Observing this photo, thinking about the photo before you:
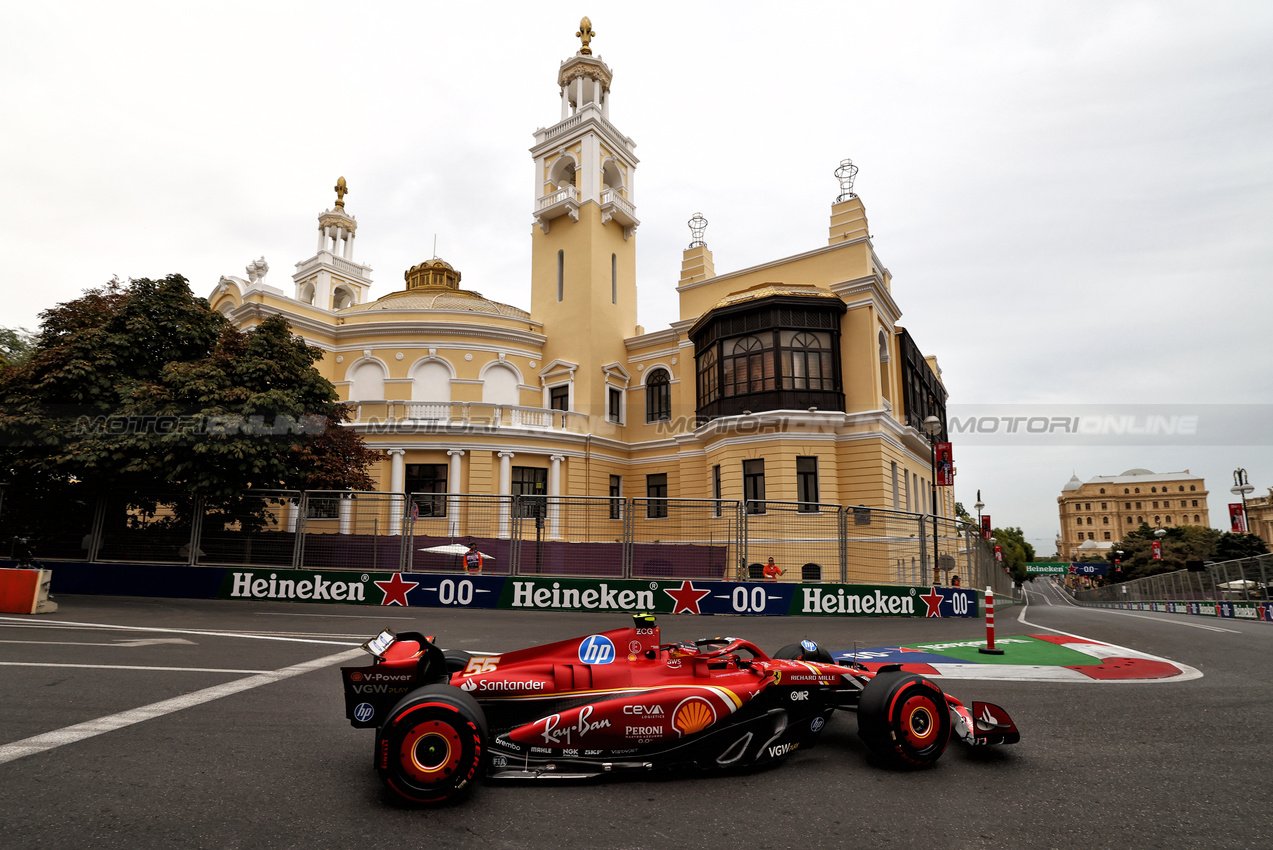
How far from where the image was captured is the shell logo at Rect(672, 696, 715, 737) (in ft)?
14.4

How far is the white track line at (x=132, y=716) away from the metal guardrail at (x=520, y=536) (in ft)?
22.7

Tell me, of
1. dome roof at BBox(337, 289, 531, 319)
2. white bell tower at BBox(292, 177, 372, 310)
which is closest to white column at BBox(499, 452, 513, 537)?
dome roof at BBox(337, 289, 531, 319)

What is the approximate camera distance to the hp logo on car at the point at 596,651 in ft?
15.5

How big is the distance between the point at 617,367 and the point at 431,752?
97.7 ft

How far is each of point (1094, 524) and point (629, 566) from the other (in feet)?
560

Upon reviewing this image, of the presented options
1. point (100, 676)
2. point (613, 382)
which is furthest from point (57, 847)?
point (613, 382)

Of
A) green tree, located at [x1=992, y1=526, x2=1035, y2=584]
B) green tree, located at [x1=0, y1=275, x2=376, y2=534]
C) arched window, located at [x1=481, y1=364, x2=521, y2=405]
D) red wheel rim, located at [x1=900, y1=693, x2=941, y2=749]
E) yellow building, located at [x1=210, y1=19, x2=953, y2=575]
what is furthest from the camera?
green tree, located at [x1=992, y1=526, x2=1035, y2=584]

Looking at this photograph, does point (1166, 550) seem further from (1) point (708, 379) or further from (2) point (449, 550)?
(2) point (449, 550)

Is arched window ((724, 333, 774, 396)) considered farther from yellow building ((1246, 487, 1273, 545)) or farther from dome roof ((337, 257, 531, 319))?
yellow building ((1246, 487, 1273, 545))

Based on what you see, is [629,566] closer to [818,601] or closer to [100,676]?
[818,601]

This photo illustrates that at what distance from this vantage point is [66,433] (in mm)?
15820

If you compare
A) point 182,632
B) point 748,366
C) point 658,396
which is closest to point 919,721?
point 182,632

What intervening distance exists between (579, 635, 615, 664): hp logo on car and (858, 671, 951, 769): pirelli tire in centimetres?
179

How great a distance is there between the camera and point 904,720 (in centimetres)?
450
